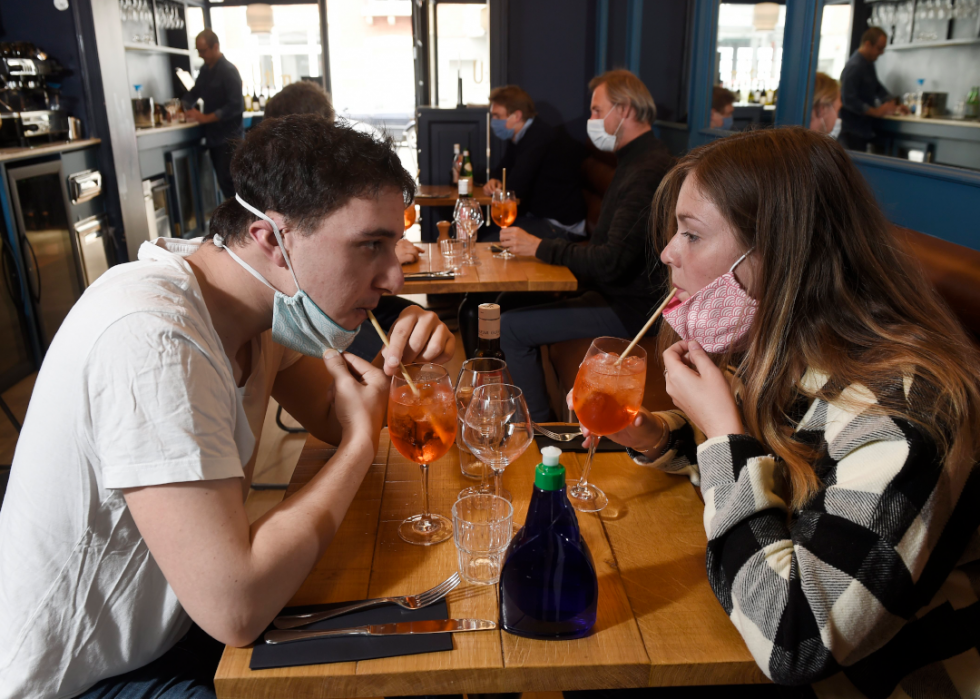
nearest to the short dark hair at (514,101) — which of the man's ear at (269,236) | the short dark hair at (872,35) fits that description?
the short dark hair at (872,35)

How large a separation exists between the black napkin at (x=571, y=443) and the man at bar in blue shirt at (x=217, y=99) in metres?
6.08

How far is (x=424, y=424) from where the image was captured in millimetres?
1105

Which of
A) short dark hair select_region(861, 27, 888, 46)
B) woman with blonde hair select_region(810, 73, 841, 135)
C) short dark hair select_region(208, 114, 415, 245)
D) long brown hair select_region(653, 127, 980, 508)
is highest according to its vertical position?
short dark hair select_region(861, 27, 888, 46)

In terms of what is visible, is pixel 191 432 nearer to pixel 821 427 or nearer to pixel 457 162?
pixel 821 427

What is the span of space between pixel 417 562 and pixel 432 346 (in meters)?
0.49

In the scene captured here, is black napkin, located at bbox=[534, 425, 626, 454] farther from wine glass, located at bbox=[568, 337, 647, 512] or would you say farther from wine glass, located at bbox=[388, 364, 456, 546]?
wine glass, located at bbox=[388, 364, 456, 546]

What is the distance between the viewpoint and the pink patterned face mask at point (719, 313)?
126 cm

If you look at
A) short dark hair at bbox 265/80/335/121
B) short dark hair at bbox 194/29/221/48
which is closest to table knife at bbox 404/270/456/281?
short dark hair at bbox 265/80/335/121

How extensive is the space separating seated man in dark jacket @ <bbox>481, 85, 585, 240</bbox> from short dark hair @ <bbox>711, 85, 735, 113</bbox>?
3.25ft

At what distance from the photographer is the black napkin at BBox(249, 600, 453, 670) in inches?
34.0

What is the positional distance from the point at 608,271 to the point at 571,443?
1652 millimetres

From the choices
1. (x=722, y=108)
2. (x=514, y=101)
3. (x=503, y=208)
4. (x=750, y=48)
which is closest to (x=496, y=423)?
(x=503, y=208)

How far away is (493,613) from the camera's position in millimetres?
938

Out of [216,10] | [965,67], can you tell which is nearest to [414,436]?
[965,67]
